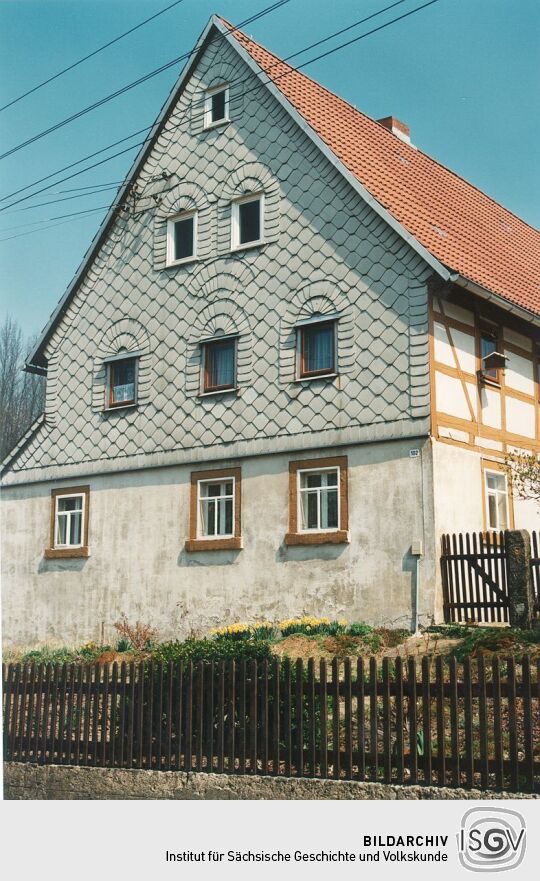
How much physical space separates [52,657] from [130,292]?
7.25 m

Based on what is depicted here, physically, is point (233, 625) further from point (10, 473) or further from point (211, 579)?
point (10, 473)

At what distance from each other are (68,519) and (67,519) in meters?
0.03

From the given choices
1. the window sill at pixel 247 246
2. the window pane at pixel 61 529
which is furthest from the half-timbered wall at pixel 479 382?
the window pane at pixel 61 529

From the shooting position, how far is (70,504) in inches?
827

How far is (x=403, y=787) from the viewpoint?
8.95 m

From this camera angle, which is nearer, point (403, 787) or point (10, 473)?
point (403, 787)

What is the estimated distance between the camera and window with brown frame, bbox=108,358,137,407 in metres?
20.5

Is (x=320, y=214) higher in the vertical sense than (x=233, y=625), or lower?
higher

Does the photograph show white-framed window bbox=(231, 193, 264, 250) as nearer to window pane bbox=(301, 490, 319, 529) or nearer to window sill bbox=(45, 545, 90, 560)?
window pane bbox=(301, 490, 319, 529)

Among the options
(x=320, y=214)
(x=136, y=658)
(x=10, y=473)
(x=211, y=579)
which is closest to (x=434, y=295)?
(x=320, y=214)

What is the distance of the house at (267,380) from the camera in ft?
54.5

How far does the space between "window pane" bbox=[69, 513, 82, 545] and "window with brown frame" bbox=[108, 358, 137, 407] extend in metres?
2.31

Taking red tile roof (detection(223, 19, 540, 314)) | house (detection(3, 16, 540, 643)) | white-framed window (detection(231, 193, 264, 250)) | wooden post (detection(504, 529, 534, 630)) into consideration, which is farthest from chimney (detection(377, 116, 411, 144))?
wooden post (detection(504, 529, 534, 630))

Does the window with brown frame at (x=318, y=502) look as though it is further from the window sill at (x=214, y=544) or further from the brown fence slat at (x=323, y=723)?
the brown fence slat at (x=323, y=723)
